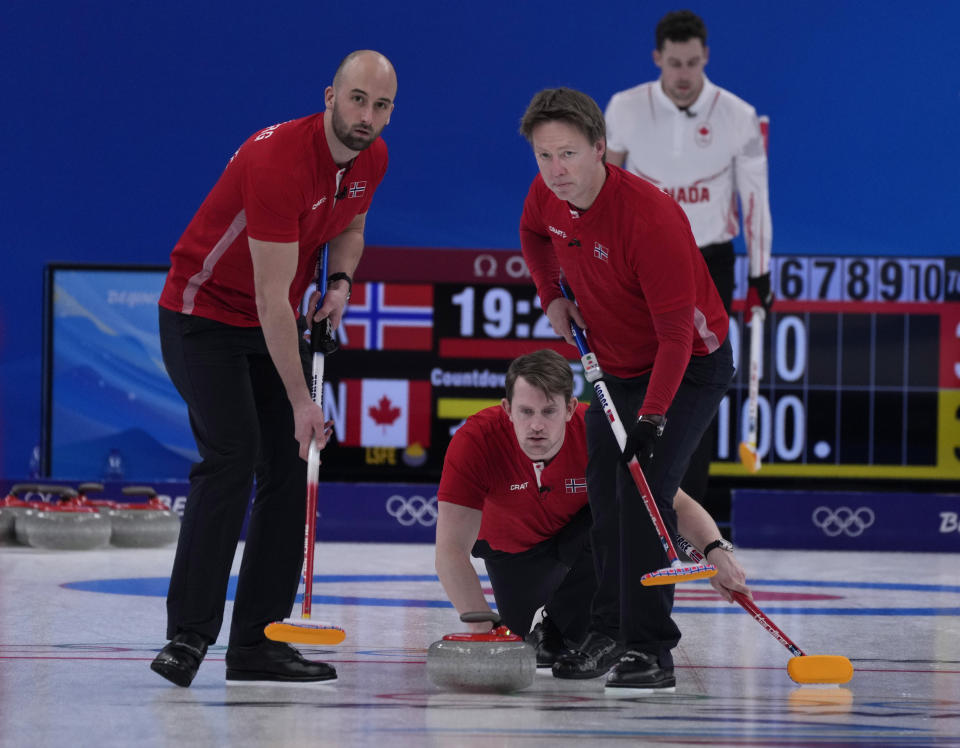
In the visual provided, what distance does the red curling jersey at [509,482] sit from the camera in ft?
10.7

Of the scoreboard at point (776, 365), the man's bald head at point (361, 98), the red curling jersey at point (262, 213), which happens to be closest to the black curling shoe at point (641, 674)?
the red curling jersey at point (262, 213)

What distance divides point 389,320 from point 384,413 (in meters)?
0.45

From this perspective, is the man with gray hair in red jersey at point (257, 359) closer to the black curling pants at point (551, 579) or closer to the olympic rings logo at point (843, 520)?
the black curling pants at point (551, 579)

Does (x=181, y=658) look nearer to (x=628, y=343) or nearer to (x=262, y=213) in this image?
(x=262, y=213)

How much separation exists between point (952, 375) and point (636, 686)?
4.57 m

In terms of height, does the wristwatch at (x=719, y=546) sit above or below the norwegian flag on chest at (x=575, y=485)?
below

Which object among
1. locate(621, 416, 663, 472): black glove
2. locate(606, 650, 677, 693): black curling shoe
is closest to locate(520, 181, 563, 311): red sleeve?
locate(621, 416, 663, 472): black glove

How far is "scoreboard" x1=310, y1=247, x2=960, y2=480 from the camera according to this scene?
22.5 ft

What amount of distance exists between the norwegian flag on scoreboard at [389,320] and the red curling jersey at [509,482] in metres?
3.48

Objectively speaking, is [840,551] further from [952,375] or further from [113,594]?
[113,594]

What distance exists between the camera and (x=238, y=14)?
8320mm

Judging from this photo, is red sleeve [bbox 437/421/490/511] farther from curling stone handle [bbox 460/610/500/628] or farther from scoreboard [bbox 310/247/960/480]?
scoreboard [bbox 310/247/960/480]

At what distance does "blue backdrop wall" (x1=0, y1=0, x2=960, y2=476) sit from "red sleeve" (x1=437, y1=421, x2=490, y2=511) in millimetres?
4958

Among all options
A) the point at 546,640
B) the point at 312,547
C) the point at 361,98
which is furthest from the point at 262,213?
the point at 546,640
